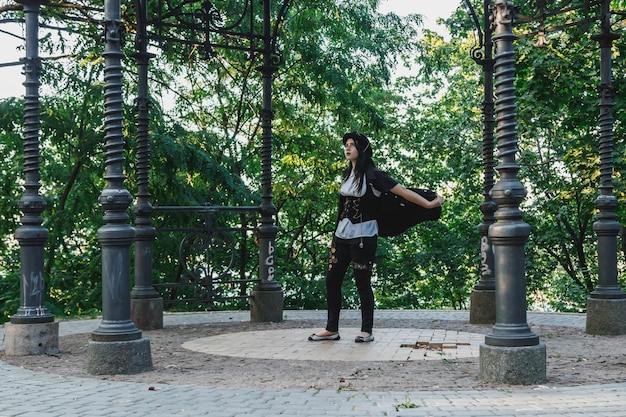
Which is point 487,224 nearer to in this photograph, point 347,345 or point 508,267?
point 347,345

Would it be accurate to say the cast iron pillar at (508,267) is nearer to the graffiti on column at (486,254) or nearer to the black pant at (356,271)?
the black pant at (356,271)

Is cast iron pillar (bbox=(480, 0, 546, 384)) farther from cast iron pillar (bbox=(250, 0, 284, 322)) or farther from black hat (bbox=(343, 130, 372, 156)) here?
cast iron pillar (bbox=(250, 0, 284, 322))

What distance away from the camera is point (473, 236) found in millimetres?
24609

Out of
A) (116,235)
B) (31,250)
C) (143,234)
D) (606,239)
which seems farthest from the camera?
(143,234)

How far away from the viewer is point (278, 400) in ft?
19.2

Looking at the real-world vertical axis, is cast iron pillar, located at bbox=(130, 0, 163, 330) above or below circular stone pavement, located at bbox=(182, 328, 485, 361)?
above

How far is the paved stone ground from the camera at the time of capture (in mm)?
5371

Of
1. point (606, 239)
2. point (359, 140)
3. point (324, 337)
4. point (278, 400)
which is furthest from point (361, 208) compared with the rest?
point (278, 400)

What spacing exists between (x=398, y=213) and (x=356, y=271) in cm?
76

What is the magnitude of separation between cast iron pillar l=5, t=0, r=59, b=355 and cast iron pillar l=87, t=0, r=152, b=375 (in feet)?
5.35

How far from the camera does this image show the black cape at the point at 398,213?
29.9ft

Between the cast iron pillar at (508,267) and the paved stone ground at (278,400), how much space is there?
0.31 meters

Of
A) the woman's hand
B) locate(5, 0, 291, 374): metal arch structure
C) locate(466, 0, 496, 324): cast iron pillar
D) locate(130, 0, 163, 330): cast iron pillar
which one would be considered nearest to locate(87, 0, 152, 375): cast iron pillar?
locate(5, 0, 291, 374): metal arch structure

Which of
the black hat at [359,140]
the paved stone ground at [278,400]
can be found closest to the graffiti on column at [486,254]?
the black hat at [359,140]
